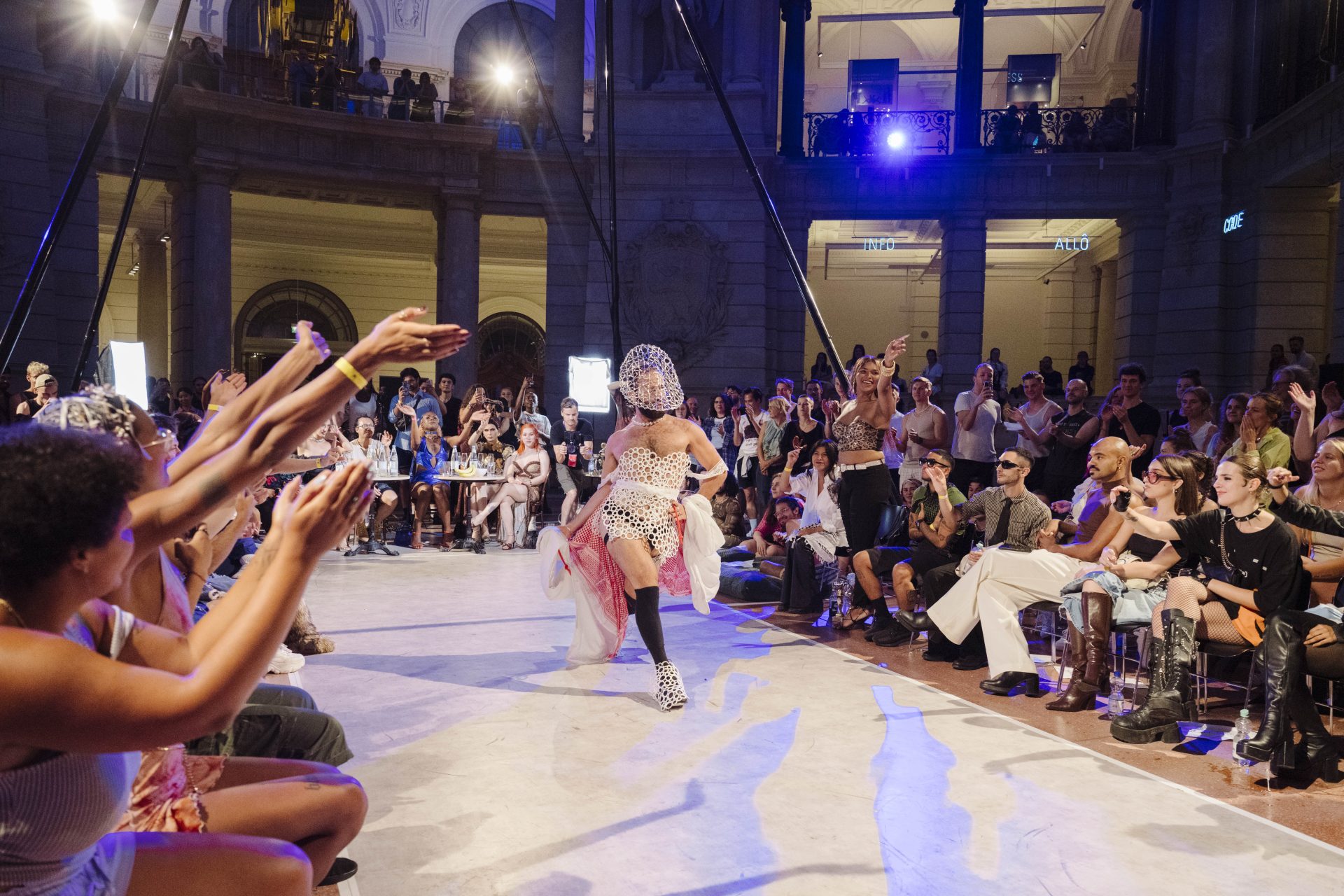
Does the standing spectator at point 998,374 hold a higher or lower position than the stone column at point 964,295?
lower

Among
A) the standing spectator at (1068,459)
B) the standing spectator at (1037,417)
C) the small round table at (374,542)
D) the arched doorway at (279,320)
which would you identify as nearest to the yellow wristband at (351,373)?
the standing spectator at (1068,459)

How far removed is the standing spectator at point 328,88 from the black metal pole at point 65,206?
13.3 meters

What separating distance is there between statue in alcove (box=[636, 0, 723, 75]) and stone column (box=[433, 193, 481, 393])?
4.19m

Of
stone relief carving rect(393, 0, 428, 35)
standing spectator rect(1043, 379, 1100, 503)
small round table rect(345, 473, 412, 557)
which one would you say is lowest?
small round table rect(345, 473, 412, 557)

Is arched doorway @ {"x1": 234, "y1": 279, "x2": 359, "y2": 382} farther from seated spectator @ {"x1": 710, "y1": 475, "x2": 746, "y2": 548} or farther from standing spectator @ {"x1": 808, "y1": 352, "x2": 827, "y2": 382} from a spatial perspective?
seated spectator @ {"x1": 710, "y1": 475, "x2": 746, "y2": 548}

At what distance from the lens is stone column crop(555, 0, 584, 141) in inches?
685

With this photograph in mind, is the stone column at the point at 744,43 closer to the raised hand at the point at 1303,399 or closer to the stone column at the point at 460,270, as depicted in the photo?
the stone column at the point at 460,270

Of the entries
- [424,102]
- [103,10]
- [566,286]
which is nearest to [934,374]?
[566,286]

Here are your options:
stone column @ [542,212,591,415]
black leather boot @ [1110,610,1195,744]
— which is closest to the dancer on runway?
black leather boot @ [1110,610,1195,744]

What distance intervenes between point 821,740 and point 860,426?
278cm

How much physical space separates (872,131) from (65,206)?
15352 millimetres

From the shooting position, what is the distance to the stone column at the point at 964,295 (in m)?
16.8

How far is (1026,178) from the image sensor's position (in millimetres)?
16688

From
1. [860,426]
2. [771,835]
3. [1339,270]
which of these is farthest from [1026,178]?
[771,835]
